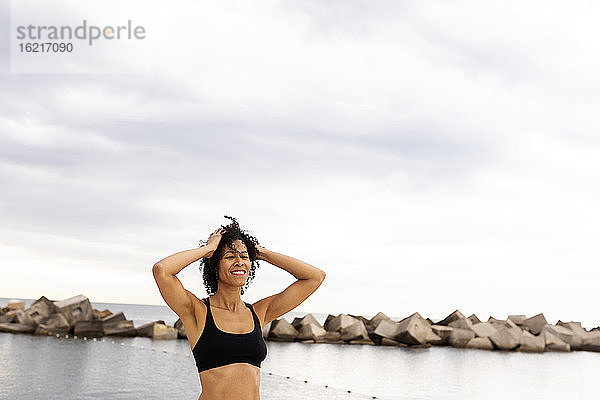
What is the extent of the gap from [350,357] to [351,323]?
18.6 feet

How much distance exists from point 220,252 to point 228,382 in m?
0.55

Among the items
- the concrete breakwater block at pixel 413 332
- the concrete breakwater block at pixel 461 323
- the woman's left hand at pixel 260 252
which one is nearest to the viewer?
the woman's left hand at pixel 260 252

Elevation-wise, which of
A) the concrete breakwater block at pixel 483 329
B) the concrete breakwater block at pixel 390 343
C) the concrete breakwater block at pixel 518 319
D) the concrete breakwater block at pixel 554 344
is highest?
the concrete breakwater block at pixel 518 319

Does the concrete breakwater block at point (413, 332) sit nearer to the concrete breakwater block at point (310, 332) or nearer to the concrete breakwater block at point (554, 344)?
the concrete breakwater block at point (310, 332)

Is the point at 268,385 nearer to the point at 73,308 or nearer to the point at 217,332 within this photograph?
the point at 217,332

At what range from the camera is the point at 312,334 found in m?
22.5

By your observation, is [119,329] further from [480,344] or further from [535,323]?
[535,323]

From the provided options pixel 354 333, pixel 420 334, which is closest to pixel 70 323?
pixel 354 333

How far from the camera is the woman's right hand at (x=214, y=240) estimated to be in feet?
10.1

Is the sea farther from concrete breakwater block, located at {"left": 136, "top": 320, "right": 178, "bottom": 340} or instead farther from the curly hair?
the curly hair

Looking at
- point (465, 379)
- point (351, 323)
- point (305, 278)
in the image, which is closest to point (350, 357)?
point (465, 379)

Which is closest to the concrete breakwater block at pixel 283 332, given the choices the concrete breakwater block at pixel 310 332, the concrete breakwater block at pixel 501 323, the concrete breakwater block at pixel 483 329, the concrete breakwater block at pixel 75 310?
the concrete breakwater block at pixel 310 332

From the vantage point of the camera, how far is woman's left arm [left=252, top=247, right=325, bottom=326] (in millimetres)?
3283

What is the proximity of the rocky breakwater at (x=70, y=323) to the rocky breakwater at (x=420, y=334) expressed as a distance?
12.4 ft
